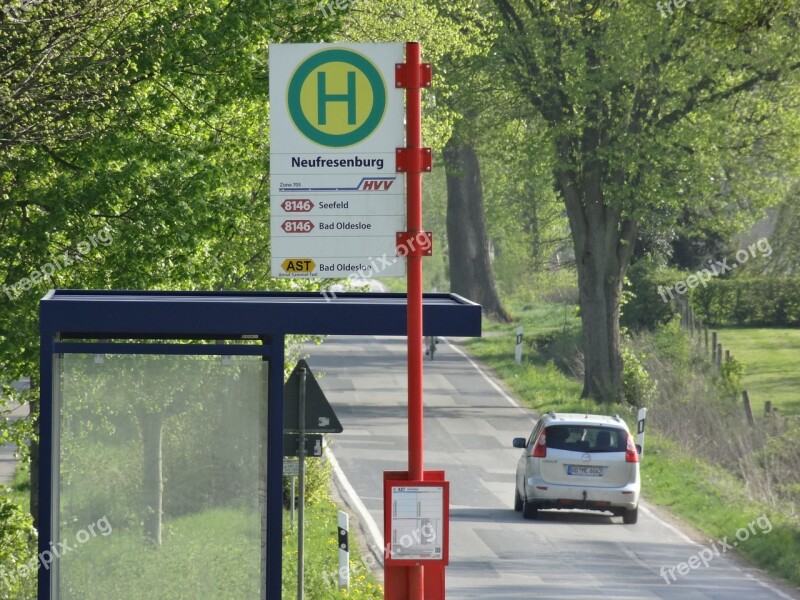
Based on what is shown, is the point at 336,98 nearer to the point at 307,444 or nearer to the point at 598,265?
the point at 307,444

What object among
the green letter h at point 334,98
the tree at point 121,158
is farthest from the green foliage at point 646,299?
the green letter h at point 334,98

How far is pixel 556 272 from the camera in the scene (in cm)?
6353

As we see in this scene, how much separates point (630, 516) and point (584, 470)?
1.27m

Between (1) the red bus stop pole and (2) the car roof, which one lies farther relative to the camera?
(2) the car roof

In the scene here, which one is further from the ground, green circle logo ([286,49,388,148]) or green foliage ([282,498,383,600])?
green circle logo ([286,49,388,148])

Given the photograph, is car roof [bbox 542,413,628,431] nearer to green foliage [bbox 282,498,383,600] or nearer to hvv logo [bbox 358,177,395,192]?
green foliage [bbox 282,498,383,600]

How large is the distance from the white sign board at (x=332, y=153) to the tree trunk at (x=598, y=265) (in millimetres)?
27525

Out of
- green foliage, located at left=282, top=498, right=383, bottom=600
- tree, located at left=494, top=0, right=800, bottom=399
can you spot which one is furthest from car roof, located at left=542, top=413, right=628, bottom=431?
tree, located at left=494, top=0, right=800, bottom=399

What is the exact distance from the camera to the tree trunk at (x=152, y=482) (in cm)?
831

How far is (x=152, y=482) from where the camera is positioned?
331 inches

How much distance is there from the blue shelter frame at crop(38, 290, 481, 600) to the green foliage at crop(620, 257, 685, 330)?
3947 cm

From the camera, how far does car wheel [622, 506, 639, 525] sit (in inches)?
890

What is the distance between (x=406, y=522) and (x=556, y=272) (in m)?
56.3

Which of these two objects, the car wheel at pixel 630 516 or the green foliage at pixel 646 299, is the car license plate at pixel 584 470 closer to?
the car wheel at pixel 630 516
